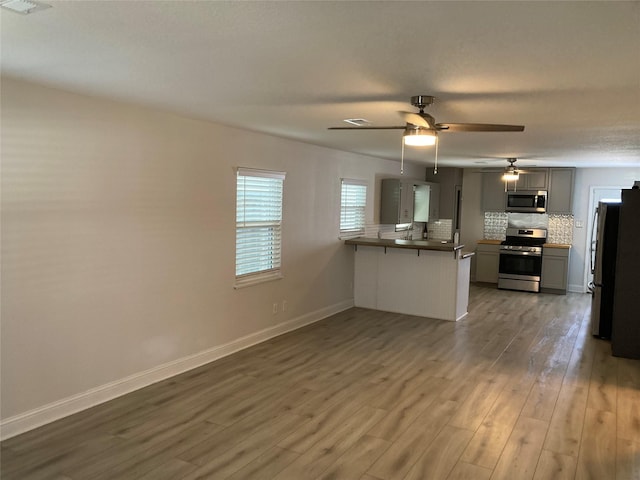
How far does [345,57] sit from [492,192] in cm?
800

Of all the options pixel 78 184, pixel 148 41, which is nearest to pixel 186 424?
pixel 78 184

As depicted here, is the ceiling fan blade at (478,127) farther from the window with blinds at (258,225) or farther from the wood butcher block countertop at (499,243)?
the wood butcher block countertop at (499,243)

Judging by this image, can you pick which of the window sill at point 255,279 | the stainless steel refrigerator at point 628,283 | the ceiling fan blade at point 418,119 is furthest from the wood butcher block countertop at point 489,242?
the ceiling fan blade at point 418,119

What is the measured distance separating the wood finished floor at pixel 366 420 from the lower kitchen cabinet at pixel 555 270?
351 cm

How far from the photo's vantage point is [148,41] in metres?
2.36

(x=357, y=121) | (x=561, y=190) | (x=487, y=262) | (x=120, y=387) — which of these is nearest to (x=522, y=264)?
(x=487, y=262)

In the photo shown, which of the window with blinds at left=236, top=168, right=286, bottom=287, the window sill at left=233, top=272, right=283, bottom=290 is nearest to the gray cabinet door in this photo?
the window with blinds at left=236, top=168, right=286, bottom=287

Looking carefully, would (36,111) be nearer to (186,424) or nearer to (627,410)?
(186,424)

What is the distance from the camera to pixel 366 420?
3.72 metres

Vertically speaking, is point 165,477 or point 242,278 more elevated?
point 242,278

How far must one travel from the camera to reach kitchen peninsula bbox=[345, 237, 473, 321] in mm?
6828

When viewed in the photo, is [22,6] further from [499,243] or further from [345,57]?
[499,243]

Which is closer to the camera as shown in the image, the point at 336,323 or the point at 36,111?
the point at 36,111

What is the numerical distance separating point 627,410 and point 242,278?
146 inches
